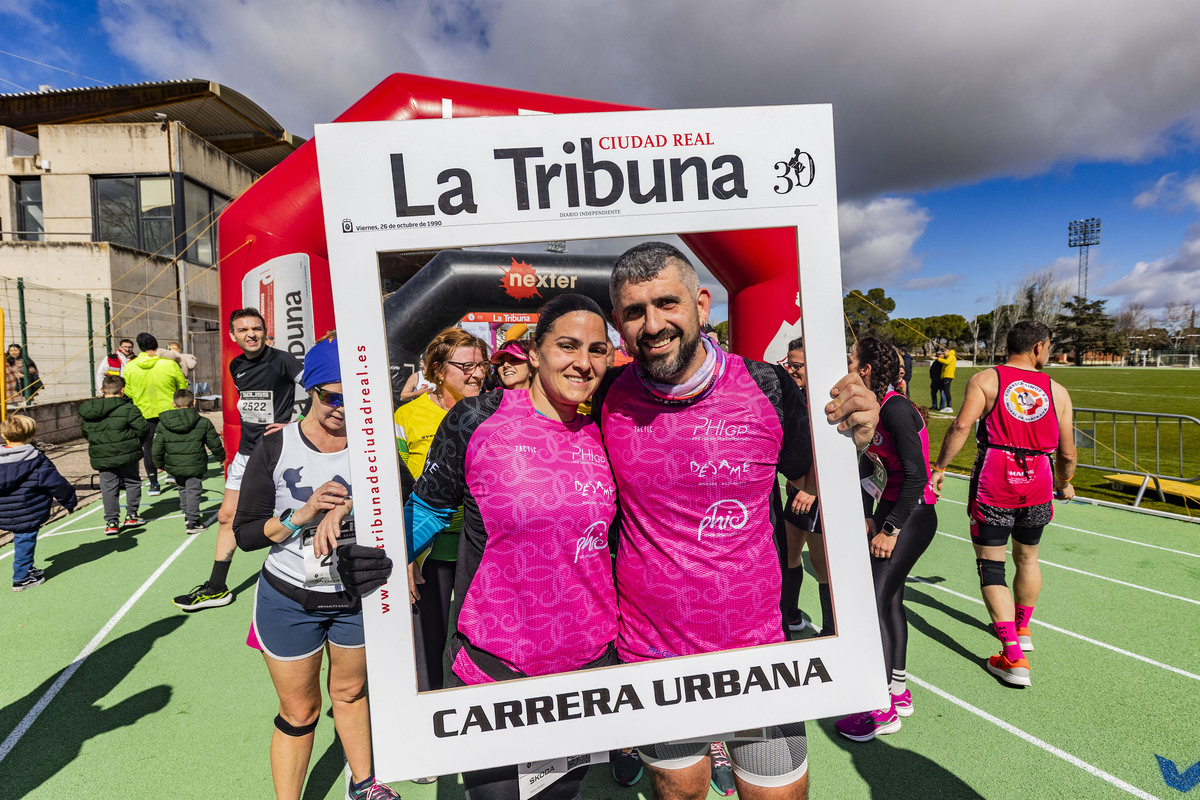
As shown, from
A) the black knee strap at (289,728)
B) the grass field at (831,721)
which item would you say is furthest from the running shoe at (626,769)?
the black knee strap at (289,728)

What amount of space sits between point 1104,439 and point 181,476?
18.7 meters

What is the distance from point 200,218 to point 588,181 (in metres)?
21.7

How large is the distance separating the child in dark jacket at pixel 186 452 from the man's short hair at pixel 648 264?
21.7ft

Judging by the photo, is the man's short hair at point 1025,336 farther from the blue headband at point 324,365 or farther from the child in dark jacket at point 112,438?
the child in dark jacket at point 112,438

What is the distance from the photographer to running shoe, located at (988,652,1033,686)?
329 centimetres

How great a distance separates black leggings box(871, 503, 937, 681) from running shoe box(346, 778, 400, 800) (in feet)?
8.26

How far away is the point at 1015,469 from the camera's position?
3367 mm

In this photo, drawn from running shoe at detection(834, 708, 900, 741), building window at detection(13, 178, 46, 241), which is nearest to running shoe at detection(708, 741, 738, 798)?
running shoe at detection(834, 708, 900, 741)

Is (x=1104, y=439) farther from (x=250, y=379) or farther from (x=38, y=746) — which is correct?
(x=38, y=746)

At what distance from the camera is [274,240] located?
4391 millimetres

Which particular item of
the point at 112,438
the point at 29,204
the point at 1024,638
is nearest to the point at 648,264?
the point at 1024,638

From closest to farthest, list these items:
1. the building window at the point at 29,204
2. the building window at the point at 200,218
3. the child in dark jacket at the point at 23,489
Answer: the child in dark jacket at the point at 23,489
the building window at the point at 29,204
the building window at the point at 200,218

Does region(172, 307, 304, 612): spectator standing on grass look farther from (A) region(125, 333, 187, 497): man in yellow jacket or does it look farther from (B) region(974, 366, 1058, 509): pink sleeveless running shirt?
(B) region(974, 366, 1058, 509): pink sleeveless running shirt

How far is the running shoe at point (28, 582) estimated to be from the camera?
4823 millimetres
